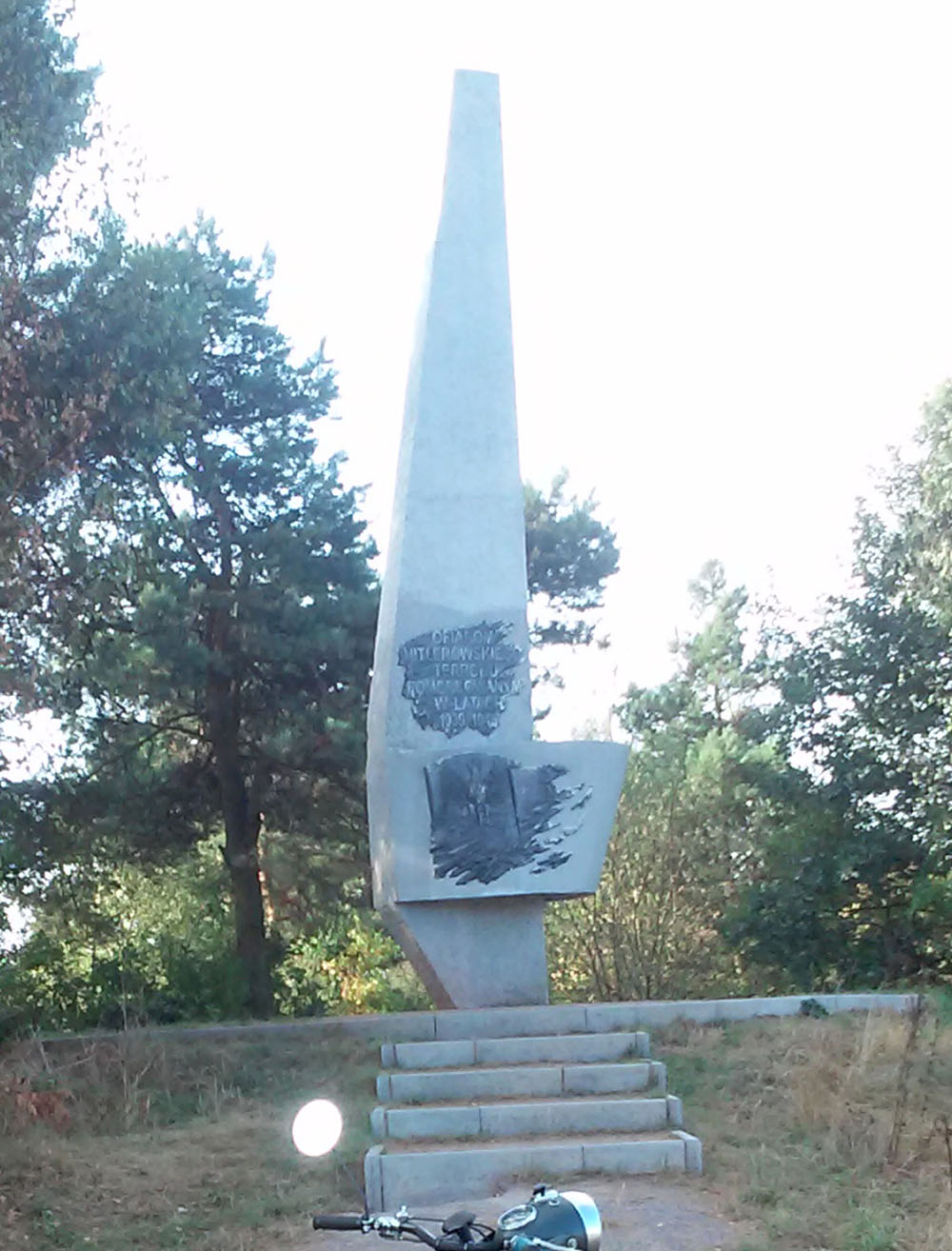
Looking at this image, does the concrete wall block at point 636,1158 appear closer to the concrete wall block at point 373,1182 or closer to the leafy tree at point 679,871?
the concrete wall block at point 373,1182

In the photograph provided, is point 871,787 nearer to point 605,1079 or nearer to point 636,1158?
point 605,1079

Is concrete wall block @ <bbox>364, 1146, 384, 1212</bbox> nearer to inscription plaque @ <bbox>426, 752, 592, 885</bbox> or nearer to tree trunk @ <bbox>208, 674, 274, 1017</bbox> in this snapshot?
inscription plaque @ <bbox>426, 752, 592, 885</bbox>

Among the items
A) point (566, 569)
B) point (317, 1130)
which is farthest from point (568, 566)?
point (317, 1130)

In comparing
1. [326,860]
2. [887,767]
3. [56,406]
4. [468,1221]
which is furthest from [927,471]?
[468,1221]

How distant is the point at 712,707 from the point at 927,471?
7.01 metres

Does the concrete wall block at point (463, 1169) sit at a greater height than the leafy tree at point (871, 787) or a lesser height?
lesser

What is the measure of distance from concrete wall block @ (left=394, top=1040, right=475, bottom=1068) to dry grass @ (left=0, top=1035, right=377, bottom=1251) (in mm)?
322

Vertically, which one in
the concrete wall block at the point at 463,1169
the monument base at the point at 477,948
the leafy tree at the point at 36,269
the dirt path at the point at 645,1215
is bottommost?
the dirt path at the point at 645,1215

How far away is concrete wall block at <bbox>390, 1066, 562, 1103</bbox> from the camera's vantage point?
7926mm

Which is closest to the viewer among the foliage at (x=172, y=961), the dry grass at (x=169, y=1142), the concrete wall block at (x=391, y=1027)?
the dry grass at (x=169, y=1142)

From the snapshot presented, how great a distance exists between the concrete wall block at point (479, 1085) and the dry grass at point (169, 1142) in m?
0.26

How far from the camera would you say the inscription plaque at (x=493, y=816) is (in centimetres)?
1051

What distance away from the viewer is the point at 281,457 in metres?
15.2

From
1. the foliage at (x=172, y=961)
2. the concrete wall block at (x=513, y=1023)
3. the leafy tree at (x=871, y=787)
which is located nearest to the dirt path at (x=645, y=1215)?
the concrete wall block at (x=513, y=1023)
